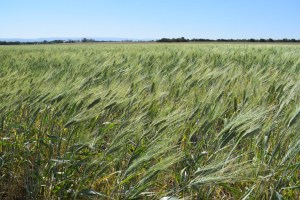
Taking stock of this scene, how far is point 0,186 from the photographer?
1.67 meters

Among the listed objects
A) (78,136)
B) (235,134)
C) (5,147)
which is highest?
(235,134)

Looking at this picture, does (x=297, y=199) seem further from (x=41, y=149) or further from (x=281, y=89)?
(x=41, y=149)

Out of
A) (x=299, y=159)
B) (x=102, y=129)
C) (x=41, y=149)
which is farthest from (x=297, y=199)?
(x=41, y=149)

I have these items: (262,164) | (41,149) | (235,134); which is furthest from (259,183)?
(41,149)

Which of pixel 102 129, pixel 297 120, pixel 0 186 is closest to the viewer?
pixel 297 120

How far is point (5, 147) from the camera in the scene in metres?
1.80

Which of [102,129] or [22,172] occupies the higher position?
[102,129]

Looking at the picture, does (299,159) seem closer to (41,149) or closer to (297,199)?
(297,199)

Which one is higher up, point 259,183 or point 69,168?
point 259,183

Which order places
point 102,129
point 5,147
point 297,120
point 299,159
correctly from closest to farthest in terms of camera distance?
point 297,120, point 299,159, point 102,129, point 5,147

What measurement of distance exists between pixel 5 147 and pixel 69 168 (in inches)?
19.9

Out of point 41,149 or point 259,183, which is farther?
point 41,149

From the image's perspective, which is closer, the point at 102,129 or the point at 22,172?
the point at 102,129

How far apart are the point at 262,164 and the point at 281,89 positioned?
1.03 meters
